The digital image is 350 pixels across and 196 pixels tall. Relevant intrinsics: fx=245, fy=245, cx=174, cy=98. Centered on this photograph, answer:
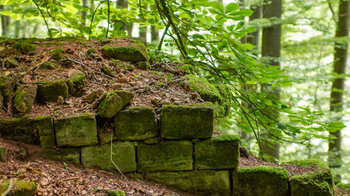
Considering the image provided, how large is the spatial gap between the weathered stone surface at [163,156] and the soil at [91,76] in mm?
363

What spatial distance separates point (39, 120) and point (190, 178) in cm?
149

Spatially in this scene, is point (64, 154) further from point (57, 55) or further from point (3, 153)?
point (57, 55)

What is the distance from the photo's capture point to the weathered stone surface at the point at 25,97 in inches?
92.8

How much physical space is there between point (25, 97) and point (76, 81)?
1.71ft

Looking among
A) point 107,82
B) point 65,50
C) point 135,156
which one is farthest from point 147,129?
point 65,50

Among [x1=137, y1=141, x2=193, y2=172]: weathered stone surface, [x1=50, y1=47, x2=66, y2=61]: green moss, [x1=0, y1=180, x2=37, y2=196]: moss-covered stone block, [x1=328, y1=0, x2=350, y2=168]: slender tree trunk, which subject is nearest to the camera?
[x1=0, y1=180, x2=37, y2=196]: moss-covered stone block

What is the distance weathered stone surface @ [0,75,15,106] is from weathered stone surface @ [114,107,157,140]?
3.77ft

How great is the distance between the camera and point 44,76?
271 centimetres

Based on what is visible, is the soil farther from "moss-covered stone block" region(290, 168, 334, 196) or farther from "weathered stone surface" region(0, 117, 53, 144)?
"moss-covered stone block" region(290, 168, 334, 196)

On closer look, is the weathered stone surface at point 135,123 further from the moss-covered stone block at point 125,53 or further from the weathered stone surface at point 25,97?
the moss-covered stone block at point 125,53

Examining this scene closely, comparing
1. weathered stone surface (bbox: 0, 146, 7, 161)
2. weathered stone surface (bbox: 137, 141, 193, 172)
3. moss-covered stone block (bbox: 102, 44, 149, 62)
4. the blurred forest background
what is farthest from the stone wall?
moss-covered stone block (bbox: 102, 44, 149, 62)

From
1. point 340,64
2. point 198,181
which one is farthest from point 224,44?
point 340,64

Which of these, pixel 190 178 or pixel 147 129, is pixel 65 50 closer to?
pixel 147 129

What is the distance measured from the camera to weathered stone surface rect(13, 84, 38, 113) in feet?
7.73
